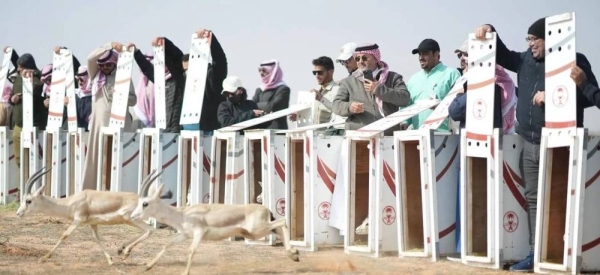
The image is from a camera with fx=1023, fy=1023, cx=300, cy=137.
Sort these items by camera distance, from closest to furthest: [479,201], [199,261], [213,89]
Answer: [479,201] → [199,261] → [213,89]

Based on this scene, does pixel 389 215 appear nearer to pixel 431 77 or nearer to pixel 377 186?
pixel 377 186

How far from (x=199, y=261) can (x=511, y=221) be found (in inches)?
132

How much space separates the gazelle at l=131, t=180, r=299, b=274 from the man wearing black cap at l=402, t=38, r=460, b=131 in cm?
286

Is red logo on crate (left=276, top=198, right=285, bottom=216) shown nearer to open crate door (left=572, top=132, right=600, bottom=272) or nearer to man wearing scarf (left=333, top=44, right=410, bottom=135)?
man wearing scarf (left=333, top=44, right=410, bottom=135)

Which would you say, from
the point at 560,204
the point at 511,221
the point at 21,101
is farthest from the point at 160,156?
the point at 21,101

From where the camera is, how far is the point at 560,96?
9312 mm

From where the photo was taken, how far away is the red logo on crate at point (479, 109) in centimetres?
1010

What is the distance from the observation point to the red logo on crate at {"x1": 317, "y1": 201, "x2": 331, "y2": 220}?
1213 centimetres

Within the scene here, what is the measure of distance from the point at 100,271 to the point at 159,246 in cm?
229

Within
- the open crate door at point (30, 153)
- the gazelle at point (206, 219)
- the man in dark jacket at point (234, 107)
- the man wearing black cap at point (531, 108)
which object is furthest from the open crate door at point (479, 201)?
the open crate door at point (30, 153)

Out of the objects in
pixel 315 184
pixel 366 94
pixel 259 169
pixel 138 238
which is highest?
pixel 366 94

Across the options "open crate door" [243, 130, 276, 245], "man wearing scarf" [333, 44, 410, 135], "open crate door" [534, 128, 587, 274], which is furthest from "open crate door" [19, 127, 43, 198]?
"open crate door" [534, 128, 587, 274]

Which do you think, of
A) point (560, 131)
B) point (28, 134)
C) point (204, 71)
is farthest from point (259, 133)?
point (28, 134)

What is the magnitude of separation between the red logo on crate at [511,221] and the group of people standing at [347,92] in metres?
0.25
